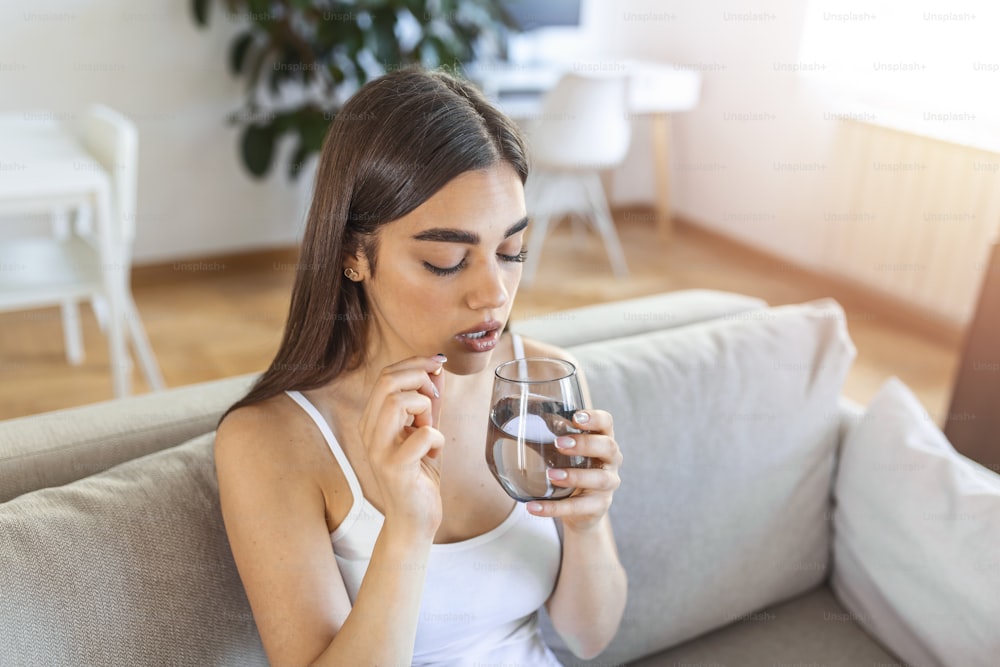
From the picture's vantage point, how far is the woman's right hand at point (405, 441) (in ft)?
2.67

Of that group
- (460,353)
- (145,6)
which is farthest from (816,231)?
(460,353)

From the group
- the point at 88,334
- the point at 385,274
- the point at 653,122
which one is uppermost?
the point at 385,274

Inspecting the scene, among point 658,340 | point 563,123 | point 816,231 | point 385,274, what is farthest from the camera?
point 816,231

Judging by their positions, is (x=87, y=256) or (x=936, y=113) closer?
(x=87, y=256)

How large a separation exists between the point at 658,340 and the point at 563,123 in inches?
94.9

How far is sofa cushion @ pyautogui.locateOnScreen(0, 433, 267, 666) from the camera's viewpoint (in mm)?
873

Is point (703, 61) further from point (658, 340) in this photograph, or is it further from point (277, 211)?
point (658, 340)

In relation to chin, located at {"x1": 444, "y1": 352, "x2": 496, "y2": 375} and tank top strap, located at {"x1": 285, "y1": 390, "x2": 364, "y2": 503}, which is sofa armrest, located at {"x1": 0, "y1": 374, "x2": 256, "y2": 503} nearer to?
tank top strap, located at {"x1": 285, "y1": 390, "x2": 364, "y2": 503}

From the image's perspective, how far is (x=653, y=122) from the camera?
176 inches

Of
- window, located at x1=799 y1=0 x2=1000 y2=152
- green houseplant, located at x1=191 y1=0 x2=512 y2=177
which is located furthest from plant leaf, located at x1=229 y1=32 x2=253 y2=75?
window, located at x1=799 y1=0 x2=1000 y2=152

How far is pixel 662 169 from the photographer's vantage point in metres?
4.46

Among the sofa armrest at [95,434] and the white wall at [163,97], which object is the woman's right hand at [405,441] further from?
the white wall at [163,97]

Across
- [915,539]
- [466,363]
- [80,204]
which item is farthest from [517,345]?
[80,204]

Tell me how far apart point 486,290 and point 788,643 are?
849mm
